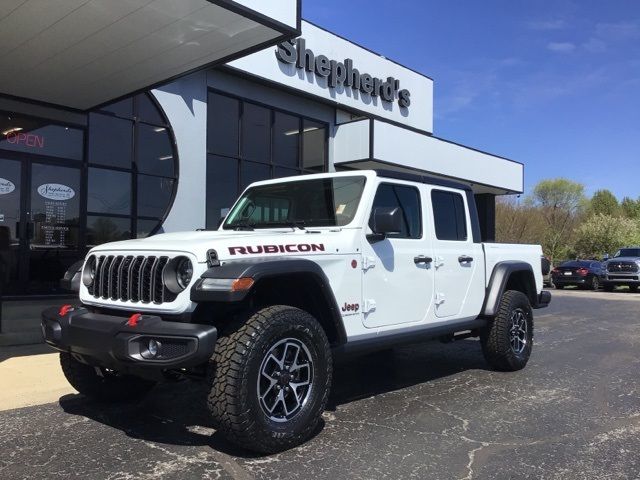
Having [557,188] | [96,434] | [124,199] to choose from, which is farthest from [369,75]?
[557,188]

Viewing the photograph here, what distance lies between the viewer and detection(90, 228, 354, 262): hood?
366 centimetres

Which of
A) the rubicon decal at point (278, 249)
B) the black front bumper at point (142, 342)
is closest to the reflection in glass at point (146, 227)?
the black front bumper at point (142, 342)

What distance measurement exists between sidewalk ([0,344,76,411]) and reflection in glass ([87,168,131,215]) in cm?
410

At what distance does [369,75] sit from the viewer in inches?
642

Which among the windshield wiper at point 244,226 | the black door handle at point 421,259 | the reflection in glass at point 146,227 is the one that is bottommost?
the black door handle at point 421,259

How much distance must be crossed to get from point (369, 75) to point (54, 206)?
9.81 m

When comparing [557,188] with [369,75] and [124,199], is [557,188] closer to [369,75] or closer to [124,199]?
[369,75]

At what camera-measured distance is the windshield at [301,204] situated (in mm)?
4762

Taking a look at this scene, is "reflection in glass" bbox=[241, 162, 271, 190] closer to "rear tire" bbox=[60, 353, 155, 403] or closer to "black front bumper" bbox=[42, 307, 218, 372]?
"rear tire" bbox=[60, 353, 155, 403]

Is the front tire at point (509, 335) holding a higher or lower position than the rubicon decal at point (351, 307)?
lower

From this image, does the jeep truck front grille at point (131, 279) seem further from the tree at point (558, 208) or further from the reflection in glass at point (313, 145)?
the tree at point (558, 208)

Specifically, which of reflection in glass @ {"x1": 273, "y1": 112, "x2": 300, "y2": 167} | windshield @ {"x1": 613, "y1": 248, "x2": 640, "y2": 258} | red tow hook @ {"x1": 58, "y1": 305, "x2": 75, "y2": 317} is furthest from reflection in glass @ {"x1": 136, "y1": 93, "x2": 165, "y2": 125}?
windshield @ {"x1": 613, "y1": 248, "x2": 640, "y2": 258}

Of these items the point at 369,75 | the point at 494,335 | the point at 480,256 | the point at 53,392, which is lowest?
the point at 53,392

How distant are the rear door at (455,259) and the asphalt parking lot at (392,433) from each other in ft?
2.78
